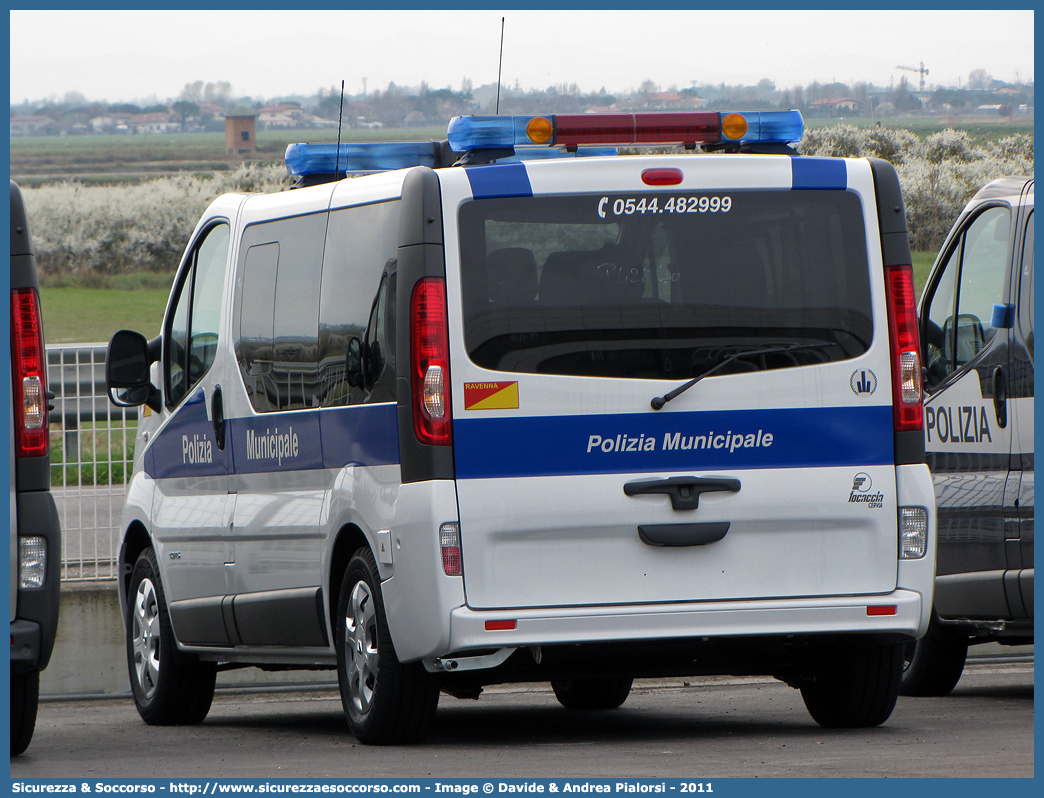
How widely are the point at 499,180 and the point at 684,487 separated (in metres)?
1.35

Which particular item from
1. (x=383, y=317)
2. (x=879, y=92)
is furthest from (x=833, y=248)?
(x=879, y=92)

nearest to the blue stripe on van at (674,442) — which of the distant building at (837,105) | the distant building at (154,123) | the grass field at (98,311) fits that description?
the distant building at (837,105)

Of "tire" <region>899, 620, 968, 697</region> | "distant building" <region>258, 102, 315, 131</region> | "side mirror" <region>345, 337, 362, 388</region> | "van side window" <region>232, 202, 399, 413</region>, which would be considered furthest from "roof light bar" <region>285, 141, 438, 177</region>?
"distant building" <region>258, 102, 315, 131</region>

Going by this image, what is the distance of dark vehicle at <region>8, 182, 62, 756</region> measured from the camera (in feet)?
21.6

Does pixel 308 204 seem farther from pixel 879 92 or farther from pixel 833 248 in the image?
pixel 879 92

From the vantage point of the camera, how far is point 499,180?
7035 mm

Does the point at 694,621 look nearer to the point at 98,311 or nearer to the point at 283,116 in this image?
the point at 98,311

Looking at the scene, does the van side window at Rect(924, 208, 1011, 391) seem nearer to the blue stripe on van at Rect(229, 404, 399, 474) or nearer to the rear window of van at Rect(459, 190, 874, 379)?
the rear window of van at Rect(459, 190, 874, 379)

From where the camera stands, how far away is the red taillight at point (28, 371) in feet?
21.8

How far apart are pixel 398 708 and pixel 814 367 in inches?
81.4

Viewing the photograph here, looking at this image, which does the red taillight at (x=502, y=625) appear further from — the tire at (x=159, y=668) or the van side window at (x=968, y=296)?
the van side window at (x=968, y=296)

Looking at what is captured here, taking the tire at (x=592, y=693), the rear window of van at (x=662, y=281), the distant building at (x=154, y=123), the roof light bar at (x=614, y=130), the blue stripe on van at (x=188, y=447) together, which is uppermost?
the distant building at (x=154, y=123)

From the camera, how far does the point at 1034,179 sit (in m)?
8.62

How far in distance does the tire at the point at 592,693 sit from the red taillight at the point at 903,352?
3.06 metres
